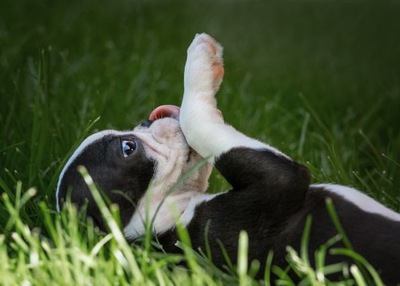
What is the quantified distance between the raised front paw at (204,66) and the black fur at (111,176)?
280mm

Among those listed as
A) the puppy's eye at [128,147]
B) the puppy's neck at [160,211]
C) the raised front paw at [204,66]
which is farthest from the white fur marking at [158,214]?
the raised front paw at [204,66]

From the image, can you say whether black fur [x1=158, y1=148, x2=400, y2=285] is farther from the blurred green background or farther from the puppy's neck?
the blurred green background

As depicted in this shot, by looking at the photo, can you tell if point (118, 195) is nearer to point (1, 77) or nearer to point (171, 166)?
point (171, 166)

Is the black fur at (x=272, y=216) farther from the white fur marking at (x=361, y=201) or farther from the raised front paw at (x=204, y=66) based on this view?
the raised front paw at (x=204, y=66)

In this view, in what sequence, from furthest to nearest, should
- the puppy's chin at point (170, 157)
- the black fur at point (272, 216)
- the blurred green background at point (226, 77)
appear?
the blurred green background at point (226, 77) < the puppy's chin at point (170, 157) < the black fur at point (272, 216)

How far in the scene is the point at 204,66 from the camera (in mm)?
2879

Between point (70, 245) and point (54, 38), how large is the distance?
3.63 meters

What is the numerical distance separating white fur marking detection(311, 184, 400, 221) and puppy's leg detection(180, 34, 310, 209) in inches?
4.0

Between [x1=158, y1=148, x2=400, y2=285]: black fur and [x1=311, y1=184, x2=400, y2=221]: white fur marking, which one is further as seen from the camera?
[x1=311, y1=184, x2=400, y2=221]: white fur marking

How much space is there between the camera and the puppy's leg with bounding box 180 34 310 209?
101 inches

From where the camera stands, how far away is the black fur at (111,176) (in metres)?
2.70

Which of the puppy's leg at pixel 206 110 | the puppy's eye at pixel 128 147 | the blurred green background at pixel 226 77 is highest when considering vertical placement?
the puppy's leg at pixel 206 110

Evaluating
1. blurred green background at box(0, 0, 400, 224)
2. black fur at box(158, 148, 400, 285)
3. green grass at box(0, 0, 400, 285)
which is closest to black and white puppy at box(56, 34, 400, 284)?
black fur at box(158, 148, 400, 285)

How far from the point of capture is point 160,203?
2.58 meters
